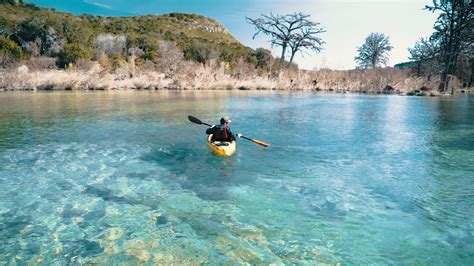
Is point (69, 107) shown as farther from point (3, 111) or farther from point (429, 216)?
point (429, 216)

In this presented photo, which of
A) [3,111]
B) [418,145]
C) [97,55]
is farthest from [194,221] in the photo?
[97,55]

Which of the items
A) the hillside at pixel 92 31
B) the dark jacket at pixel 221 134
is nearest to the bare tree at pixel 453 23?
the dark jacket at pixel 221 134

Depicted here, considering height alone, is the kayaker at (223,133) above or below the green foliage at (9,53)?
below

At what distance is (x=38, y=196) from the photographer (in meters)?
5.59

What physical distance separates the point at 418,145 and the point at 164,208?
7.13m

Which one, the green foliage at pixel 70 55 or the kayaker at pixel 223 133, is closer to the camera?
the kayaker at pixel 223 133

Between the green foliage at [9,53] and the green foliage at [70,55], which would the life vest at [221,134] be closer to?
the green foliage at [9,53]

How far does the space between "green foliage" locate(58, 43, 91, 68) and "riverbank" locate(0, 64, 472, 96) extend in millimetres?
9468

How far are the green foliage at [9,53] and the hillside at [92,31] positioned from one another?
6.72ft

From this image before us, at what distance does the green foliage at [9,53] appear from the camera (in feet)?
102

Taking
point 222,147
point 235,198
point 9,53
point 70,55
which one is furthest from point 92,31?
point 235,198

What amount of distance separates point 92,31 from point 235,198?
56.5 metres

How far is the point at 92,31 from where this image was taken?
181ft

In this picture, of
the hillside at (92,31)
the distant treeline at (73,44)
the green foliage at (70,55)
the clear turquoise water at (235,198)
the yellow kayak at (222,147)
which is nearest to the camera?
the clear turquoise water at (235,198)
